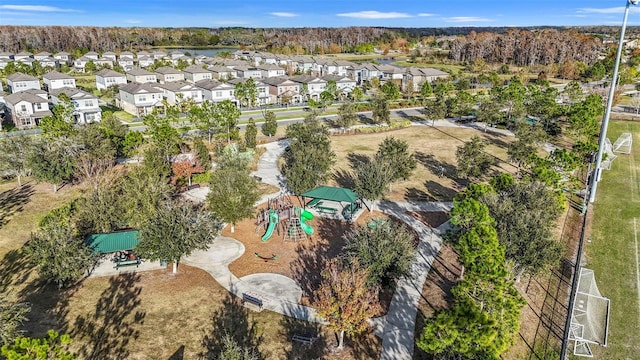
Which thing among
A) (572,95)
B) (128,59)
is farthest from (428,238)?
(128,59)

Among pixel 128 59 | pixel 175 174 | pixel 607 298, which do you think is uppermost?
pixel 128 59

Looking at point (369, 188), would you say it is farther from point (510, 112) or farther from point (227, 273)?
point (510, 112)

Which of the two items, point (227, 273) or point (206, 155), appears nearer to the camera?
point (227, 273)

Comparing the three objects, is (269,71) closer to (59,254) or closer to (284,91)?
(284,91)

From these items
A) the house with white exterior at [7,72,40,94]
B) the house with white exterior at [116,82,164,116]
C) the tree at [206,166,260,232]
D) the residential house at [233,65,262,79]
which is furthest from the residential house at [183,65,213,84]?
the tree at [206,166,260,232]

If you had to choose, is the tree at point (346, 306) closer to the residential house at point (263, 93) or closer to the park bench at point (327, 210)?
the park bench at point (327, 210)

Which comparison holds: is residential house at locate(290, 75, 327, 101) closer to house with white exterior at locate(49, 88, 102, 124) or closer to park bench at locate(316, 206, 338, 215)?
house with white exterior at locate(49, 88, 102, 124)

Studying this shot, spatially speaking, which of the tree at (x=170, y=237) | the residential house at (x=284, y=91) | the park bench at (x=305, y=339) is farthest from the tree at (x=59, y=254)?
the residential house at (x=284, y=91)
